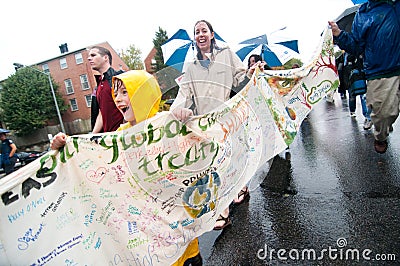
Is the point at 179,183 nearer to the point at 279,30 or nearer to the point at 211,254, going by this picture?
the point at 211,254

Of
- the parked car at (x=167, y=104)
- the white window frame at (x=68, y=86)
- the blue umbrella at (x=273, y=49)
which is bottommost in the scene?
the parked car at (x=167, y=104)

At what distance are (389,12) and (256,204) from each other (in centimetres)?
254

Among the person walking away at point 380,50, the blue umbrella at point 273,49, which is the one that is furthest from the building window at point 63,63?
the person walking away at point 380,50

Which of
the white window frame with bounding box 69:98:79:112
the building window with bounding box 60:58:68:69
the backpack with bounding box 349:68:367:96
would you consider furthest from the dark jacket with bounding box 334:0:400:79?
the building window with bounding box 60:58:68:69

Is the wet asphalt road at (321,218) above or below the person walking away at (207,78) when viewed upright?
below

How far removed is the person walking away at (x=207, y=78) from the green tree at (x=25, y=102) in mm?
40414

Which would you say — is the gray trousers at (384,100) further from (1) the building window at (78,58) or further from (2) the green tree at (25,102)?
(1) the building window at (78,58)

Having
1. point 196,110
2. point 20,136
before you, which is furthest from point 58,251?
point 20,136

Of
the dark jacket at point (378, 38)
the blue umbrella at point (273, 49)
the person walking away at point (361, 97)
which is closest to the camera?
the dark jacket at point (378, 38)

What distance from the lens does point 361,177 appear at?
3.21 m

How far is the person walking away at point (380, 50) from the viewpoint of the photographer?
287cm

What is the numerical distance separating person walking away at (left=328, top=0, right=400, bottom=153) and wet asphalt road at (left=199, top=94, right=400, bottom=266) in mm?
728

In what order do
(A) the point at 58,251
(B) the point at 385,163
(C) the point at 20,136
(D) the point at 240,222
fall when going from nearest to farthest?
(A) the point at 58,251 → (D) the point at 240,222 → (B) the point at 385,163 → (C) the point at 20,136

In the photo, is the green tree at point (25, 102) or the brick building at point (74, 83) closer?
the green tree at point (25, 102)
